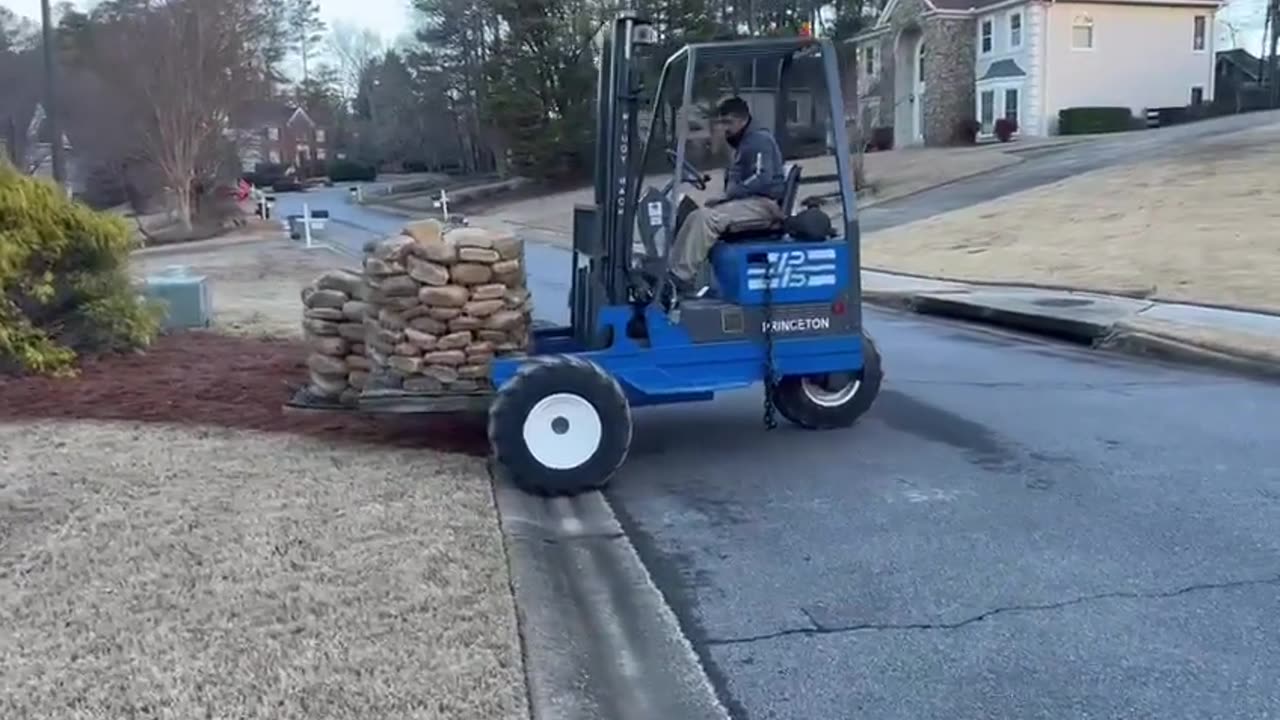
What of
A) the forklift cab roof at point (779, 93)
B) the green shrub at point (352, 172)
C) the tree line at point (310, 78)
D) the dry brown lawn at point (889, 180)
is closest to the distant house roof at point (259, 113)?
the tree line at point (310, 78)

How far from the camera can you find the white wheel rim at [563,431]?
24.7 feet

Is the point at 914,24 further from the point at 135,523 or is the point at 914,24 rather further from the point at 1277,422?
the point at 135,523

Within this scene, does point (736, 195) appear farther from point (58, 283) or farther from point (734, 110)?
point (58, 283)

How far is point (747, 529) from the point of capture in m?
6.87

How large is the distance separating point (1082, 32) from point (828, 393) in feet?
153

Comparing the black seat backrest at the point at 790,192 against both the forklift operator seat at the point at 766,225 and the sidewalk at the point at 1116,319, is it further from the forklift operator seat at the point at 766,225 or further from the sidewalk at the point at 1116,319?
the sidewalk at the point at 1116,319

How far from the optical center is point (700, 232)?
320 inches

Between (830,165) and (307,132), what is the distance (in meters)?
97.3

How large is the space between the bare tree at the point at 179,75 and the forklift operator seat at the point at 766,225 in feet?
115

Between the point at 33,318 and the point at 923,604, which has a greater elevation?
the point at 33,318

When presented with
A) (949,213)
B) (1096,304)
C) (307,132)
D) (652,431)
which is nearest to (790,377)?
(652,431)

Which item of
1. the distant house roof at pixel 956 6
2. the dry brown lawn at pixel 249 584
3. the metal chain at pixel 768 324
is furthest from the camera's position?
the distant house roof at pixel 956 6

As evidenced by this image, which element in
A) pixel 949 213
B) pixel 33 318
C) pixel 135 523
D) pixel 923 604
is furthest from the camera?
pixel 949 213

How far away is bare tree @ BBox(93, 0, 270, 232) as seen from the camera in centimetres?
3959
